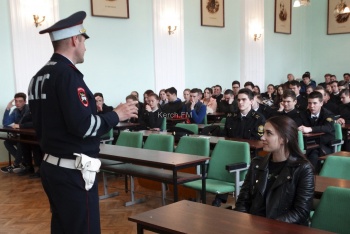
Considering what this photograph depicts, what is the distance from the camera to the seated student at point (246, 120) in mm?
4816

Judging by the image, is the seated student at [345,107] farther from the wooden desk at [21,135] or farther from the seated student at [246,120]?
the wooden desk at [21,135]

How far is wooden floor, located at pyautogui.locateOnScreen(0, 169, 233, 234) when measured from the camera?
12.9ft

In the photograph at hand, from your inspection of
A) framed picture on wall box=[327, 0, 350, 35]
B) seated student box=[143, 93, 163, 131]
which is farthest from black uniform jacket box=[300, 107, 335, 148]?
framed picture on wall box=[327, 0, 350, 35]

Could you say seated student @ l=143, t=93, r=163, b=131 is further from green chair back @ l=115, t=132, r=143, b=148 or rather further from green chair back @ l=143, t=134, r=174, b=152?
green chair back @ l=143, t=134, r=174, b=152

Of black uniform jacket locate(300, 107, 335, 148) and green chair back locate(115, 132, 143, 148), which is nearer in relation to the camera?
green chair back locate(115, 132, 143, 148)

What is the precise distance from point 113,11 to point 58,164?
6.92m

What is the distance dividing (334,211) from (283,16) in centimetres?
1169

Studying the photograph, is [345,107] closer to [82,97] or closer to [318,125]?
[318,125]

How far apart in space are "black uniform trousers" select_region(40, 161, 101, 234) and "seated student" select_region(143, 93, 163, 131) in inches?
173

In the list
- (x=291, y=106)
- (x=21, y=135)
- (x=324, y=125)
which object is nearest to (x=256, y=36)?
(x=291, y=106)

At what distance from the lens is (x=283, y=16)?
1291 cm

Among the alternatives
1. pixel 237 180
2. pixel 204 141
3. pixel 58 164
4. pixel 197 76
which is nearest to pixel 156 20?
pixel 197 76

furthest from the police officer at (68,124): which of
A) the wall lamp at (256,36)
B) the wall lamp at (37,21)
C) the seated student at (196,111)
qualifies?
the wall lamp at (256,36)

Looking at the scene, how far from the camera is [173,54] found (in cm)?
959
